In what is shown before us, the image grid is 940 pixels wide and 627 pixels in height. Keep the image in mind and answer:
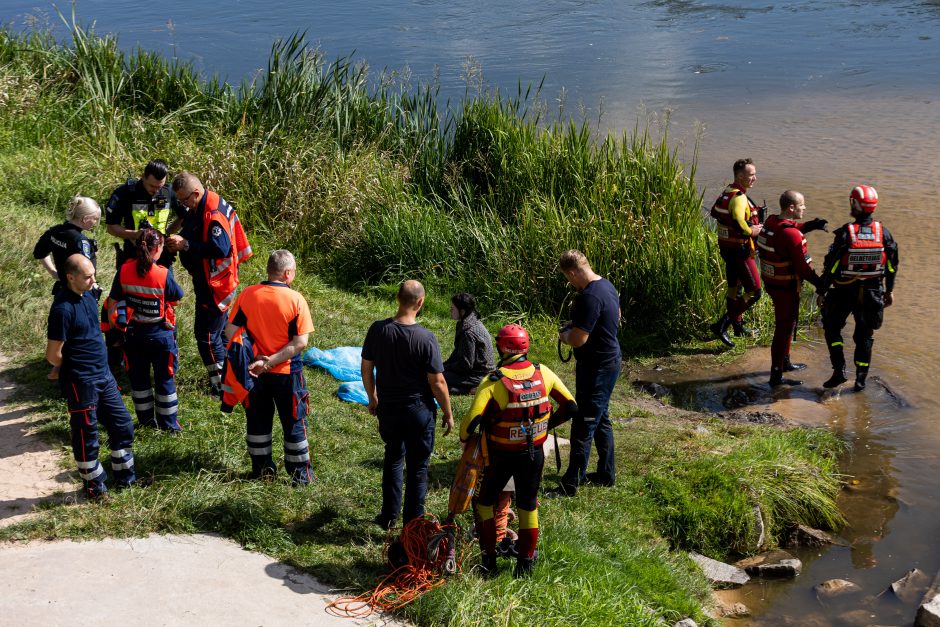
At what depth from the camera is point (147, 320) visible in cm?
684

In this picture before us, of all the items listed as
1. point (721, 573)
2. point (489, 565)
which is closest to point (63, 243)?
point (489, 565)

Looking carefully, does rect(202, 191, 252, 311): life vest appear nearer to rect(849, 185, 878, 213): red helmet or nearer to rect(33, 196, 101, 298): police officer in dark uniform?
rect(33, 196, 101, 298): police officer in dark uniform

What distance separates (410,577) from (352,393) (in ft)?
9.72

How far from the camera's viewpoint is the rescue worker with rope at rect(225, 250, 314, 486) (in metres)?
6.12

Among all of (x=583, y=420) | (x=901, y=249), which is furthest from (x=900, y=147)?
(x=583, y=420)

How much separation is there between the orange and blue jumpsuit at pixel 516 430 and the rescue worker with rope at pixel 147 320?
8.48 ft

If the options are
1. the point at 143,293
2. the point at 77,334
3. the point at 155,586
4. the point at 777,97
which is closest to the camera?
the point at 155,586

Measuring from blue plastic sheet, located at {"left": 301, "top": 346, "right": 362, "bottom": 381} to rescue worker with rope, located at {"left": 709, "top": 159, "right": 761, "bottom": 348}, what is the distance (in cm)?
418

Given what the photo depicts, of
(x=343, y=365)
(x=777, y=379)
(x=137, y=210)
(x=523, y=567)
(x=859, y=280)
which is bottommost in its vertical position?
(x=777, y=379)

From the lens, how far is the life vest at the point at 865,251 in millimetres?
9000

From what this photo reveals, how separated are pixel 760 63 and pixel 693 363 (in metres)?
17.0

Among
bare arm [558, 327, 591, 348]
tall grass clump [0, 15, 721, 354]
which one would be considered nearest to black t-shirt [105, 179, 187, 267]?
bare arm [558, 327, 591, 348]

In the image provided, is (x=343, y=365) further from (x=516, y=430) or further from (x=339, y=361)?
(x=516, y=430)

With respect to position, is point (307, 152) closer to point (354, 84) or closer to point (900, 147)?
point (354, 84)
